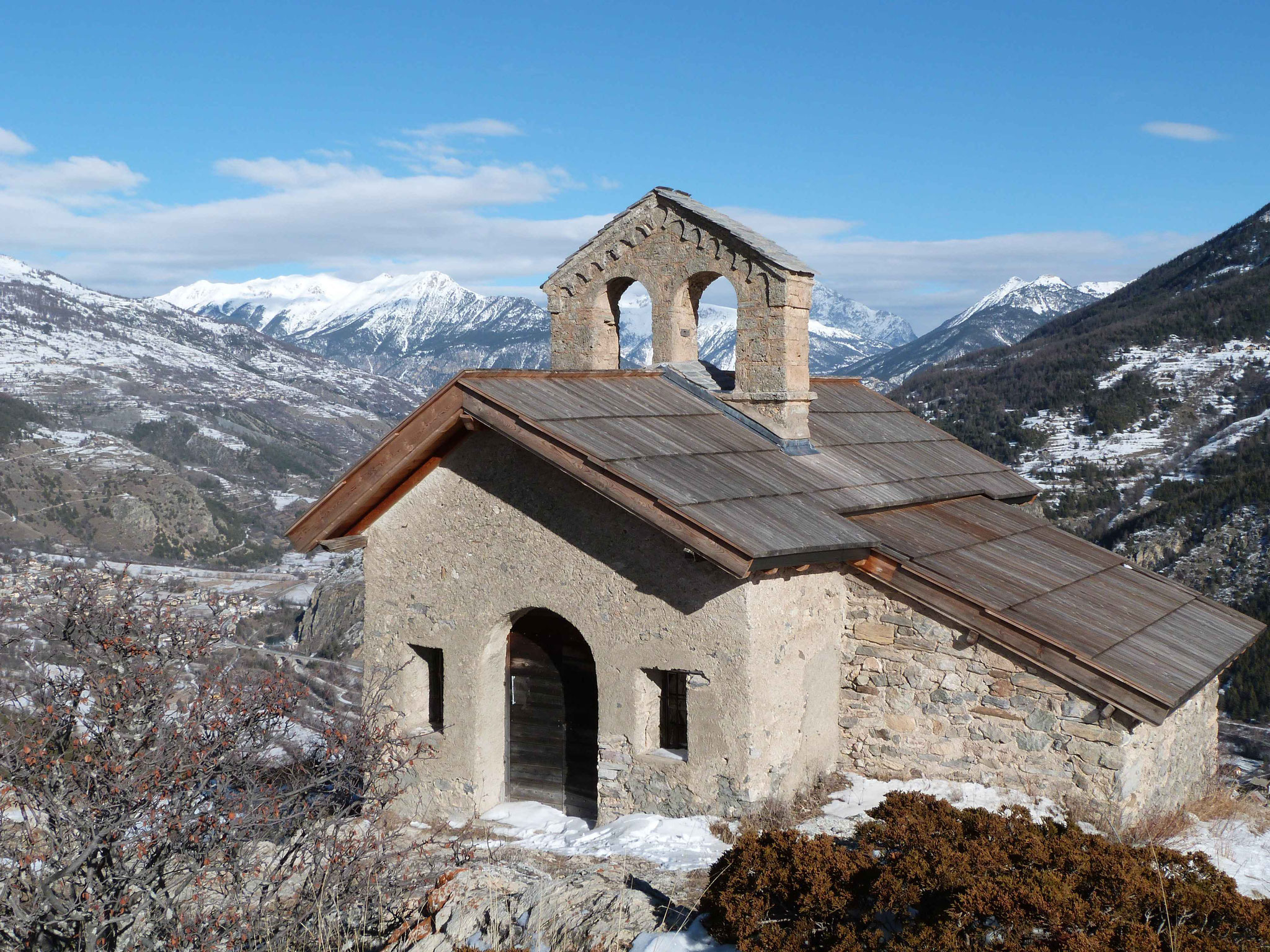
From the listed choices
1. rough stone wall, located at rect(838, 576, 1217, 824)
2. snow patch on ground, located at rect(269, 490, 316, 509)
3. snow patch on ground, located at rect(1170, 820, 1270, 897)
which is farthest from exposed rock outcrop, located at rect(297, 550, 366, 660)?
snow patch on ground, located at rect(269, 490, 316, 509)

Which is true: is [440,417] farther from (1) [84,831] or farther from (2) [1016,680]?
(2) [1016,680]

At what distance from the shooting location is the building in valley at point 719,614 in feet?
30.5

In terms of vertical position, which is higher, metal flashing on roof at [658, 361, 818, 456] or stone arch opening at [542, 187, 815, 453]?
Answer: stone arch opening at [542, 187, 815, 453]

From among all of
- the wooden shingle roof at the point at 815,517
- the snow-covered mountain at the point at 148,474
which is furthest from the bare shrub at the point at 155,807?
the snow-covered mountain at the point at 148,474

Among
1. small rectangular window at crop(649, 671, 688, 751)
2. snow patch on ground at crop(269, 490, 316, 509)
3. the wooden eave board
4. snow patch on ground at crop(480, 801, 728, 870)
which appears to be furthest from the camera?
snow patch on ground at crop(269, 490, 316, 509)

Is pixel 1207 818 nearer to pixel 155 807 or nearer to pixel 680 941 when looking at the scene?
pixel 680 941

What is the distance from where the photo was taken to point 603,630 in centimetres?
984

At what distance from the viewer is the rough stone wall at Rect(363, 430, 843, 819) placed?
936cm

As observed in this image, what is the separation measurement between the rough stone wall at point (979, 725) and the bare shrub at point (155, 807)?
14.5 feet

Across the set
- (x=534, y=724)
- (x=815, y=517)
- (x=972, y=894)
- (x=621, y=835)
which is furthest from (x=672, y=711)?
(x=972, y=894)

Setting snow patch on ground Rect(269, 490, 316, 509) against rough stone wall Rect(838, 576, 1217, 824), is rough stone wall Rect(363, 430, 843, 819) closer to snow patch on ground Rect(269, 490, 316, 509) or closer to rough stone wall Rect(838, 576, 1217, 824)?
rough stone wall Rect(838, 576, 1217, 824)

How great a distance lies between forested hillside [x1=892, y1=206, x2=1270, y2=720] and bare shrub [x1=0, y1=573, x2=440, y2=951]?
1864 inches

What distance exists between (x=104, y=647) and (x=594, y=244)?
739cm

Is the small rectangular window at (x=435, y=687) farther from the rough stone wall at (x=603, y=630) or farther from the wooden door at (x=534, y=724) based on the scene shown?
the wooden door at (x=534, y=724)
